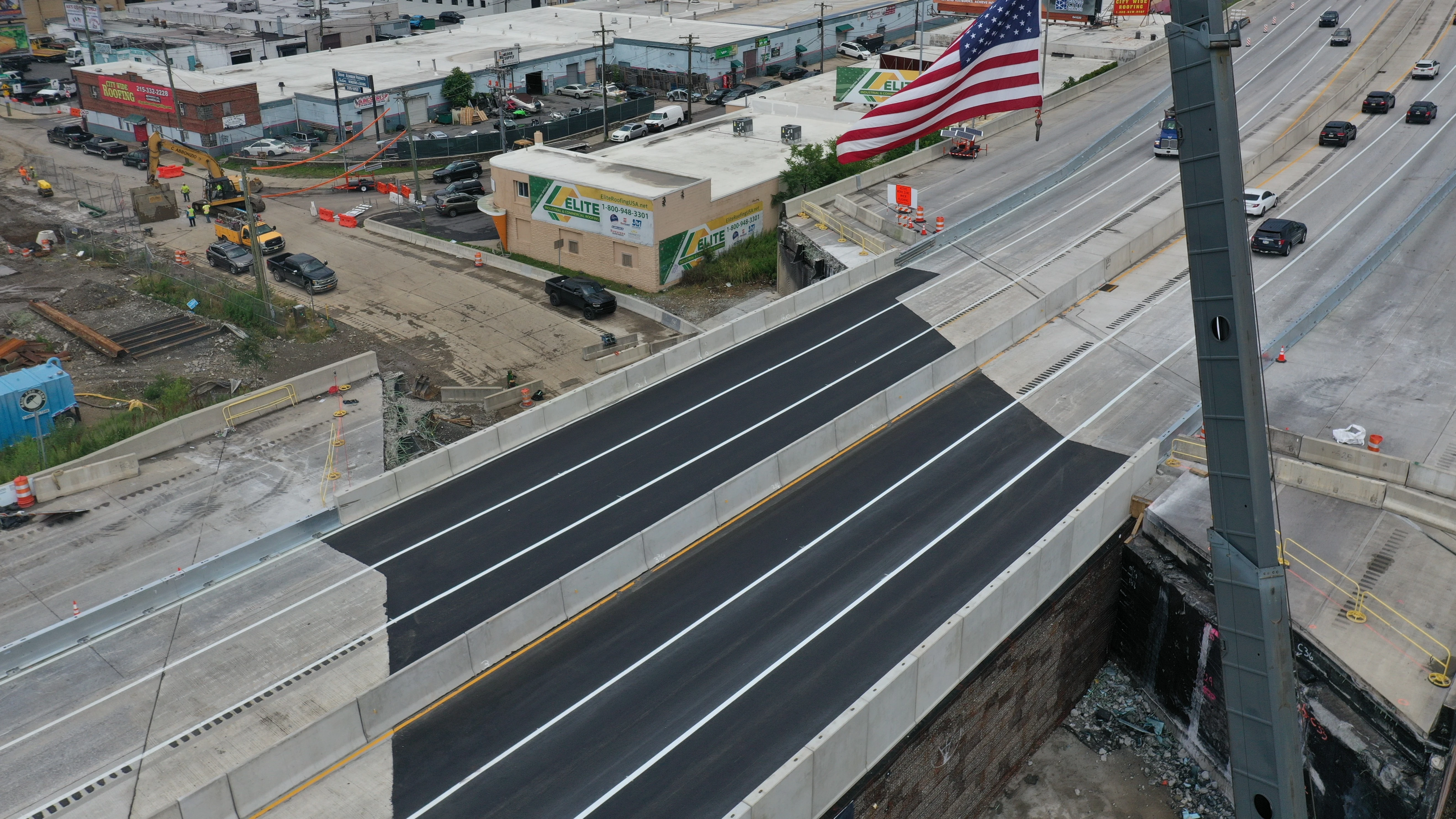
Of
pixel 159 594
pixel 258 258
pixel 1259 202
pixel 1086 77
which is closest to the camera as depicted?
pixel 159 594

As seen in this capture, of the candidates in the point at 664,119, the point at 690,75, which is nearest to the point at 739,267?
the point at 664,119

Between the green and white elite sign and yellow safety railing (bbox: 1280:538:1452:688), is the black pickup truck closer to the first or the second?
the green and white elite sign

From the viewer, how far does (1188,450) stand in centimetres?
2944

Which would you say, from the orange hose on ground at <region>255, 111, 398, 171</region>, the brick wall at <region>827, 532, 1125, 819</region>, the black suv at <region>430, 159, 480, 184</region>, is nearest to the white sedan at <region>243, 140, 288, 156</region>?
the orange hose on ground at <region>255, 111, 398, 171</region>

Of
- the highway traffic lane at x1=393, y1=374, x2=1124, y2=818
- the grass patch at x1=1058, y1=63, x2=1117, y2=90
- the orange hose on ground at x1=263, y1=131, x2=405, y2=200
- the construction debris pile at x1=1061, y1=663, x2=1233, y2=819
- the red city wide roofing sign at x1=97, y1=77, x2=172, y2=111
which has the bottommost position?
the construction debris pile at x1=1061, y1=663, x2=1233, y2=819

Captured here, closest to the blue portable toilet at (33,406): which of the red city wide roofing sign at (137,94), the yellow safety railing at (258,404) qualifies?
the yellow safety railing at (258,404)

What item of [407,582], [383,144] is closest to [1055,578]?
[407,582]

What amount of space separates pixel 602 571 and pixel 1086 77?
62.3 meters

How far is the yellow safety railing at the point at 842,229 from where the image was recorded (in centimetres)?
4581

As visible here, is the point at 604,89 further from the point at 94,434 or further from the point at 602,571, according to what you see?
the point at 602,571

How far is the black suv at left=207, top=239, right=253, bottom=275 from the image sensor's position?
2244 inches

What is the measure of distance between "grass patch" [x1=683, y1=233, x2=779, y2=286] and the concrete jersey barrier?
19.1 meters

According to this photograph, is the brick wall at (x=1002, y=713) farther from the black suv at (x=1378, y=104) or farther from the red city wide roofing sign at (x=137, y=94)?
the red city wide roofing sign at (x=137, y=94)

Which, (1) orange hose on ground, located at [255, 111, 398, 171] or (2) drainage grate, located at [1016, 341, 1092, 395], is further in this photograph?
(1) orange hose on ground, located at [255, 111, 398, 171]
